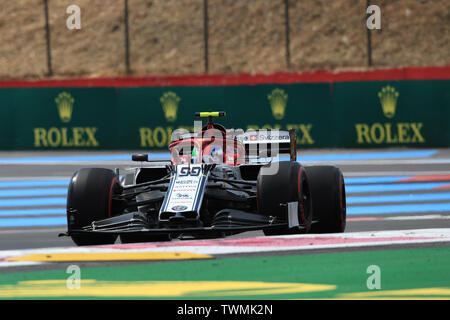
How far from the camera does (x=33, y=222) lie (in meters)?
12.1

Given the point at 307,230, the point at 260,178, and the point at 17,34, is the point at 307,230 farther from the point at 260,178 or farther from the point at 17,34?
the point at 17,34

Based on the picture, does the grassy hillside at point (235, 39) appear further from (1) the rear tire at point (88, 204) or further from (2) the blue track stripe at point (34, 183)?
(1) the rear tire at point (88, 204)

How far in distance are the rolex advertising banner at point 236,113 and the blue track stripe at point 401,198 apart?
762 centimetres

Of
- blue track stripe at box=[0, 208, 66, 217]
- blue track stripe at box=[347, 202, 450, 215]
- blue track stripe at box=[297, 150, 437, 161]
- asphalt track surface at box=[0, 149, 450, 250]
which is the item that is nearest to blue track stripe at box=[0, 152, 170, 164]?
asphalt track surface at box=[0, 149, 450, 250]

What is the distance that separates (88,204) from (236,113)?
43.5 feet

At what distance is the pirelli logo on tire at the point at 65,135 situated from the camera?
2298 cm

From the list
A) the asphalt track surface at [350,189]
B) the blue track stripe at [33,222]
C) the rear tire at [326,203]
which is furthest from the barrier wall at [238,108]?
the rear tire at [326,203]

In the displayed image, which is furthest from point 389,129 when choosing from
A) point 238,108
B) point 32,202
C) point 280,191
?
point 280,191

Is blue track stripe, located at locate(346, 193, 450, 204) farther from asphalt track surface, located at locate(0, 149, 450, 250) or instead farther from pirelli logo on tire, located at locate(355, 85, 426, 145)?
pirelli logo on tire, located at locate(355, 85, 426, 145)

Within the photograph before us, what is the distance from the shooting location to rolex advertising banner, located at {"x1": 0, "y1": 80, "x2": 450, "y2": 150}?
2170 cm

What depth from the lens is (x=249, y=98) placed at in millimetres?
22516
